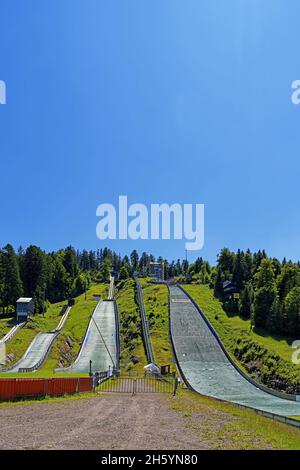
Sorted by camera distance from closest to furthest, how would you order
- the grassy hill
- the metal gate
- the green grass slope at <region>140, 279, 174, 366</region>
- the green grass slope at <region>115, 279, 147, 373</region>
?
1. the metal gate
2. the green grass slope at <region>115, 279, 147, 373</region>
3. the grassy hill
4. the green grass slope at <region>140, 279, 174, 366</region>

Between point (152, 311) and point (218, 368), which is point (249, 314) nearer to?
point (152, 311)

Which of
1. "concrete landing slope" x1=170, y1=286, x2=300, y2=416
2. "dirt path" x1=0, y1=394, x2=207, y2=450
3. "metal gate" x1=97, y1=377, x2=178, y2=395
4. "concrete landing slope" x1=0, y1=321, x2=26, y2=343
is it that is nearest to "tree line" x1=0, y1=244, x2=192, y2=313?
"concrete landing slope" x1=0, y1=321, x2=26, y2=343

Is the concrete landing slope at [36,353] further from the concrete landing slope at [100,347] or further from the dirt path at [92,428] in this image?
the dirt path at [92,428]

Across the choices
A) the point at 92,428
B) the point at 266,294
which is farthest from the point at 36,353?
the point at 92,428

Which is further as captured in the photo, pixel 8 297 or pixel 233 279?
pixel 233 279

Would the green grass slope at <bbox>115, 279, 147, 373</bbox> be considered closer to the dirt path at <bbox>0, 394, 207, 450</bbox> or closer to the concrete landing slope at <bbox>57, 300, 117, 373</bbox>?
the concrete landing slope at <bbox>57, 300, 117, 373</bbox>
